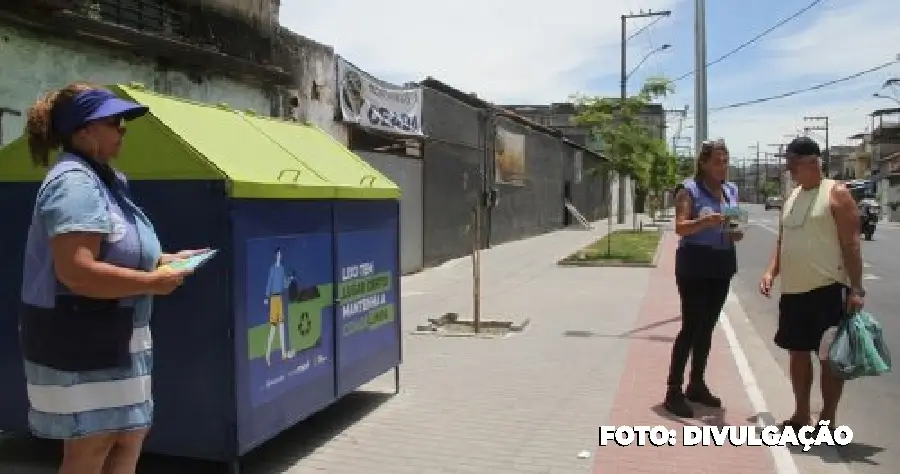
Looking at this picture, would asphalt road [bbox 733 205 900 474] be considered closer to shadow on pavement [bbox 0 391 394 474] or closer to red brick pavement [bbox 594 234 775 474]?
red brick pavement [bbox 594 234 775 474]

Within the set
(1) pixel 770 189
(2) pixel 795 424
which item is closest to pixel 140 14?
(2) pixel 795 424

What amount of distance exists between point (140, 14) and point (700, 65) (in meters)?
8.65

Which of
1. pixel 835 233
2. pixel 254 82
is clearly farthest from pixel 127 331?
pixel 254 82

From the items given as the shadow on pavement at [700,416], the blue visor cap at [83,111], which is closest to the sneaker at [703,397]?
the shadow on pavement at [700,416]

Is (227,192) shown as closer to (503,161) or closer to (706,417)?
(706,417)

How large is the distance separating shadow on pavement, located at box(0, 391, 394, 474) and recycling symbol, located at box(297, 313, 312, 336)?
763 mm

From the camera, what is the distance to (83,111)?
2822 mm

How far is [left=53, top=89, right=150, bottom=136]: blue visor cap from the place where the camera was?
282 centimetres

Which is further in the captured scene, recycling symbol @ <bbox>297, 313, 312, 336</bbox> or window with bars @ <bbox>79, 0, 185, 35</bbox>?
window with bars @ <bbox>79, 0, 185, 35</bbox>

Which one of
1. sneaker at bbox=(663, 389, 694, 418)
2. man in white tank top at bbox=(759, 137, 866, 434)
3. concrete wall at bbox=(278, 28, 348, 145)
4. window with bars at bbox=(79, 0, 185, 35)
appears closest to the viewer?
man in white tank top at bbox=(759, 137, 866, 434)

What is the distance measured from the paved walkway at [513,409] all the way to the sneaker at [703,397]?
121 millimetres

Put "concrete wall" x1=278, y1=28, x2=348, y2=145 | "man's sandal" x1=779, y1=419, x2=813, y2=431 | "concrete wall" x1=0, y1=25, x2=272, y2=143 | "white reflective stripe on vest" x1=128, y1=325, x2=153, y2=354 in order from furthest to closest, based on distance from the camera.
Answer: "concrete wall" x1=278, y1=28, x2=348, y2=145
"concrete wall" x1=0, y1=25, x2=272, y2=143
"man's sandal" x1=779, y1=419, x2=813, y2=431
"white reflective stripe on vest" x1=128, y1=325, x2=153, y2=354

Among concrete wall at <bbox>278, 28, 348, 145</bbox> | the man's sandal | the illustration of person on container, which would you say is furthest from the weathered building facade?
the man's sandal

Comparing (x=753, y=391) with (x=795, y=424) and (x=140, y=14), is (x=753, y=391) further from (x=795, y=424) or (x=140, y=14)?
(x=140, y=14)
